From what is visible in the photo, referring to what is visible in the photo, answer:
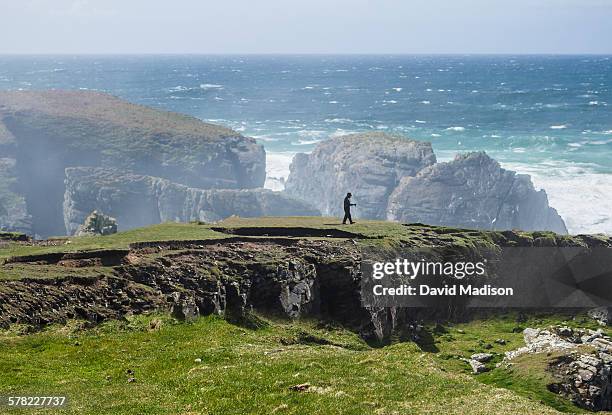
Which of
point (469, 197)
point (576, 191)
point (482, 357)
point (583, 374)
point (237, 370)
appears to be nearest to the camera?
point (237, 370)

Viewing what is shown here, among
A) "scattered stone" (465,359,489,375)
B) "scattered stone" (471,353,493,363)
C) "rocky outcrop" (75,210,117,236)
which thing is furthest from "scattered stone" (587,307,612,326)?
"rocky outcrop" (75,210,117,236)

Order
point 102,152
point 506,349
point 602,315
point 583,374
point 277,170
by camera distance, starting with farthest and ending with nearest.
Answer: point 277,170, point 102,152, point 602,315, point 506,349, point 583,374

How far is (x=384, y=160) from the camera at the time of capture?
138 meters

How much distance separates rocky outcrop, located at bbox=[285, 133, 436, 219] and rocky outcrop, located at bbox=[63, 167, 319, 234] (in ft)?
48.7

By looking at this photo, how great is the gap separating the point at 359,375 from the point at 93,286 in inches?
633

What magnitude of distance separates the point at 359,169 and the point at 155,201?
3838cm

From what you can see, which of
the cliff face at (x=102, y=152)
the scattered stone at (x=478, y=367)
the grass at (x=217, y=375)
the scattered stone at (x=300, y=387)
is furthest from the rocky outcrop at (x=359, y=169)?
the scattered stone at (x=300, y=387)

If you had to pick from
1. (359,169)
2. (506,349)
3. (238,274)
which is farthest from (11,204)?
(506,349)

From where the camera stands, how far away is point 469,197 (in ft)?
413

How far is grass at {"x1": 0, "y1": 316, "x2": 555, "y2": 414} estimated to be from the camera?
2433 cm

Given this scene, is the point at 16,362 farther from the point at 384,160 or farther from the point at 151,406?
the point at 384,160

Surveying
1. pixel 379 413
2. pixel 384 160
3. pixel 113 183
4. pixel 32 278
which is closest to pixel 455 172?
pixel 384 160

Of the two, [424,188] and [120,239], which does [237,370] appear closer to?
[120,239]

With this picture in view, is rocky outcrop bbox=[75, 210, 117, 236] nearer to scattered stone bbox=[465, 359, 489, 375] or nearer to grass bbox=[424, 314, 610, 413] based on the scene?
grass bbox=[424, 314, 610, 413]
